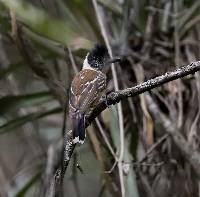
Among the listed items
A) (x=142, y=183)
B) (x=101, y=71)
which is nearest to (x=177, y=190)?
(x=142, y=183)

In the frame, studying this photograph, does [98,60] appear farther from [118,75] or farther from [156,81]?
[156,81]

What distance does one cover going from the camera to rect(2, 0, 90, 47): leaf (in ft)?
8.46

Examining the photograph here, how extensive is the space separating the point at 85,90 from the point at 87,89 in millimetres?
25

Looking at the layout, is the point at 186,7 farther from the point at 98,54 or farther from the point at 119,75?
the point at 98,54

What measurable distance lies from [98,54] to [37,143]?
1063 millimetres

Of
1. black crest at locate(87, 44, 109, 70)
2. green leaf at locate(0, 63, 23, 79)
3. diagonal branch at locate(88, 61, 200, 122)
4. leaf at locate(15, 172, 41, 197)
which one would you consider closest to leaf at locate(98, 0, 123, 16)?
green leaf at locate(0, 63, 23, 79)

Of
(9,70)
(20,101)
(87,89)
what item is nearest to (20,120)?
(20,101)

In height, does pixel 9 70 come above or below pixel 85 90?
above

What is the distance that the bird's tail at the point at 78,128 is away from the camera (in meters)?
1.77

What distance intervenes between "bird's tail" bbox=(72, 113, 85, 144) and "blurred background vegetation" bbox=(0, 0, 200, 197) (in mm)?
→ 443

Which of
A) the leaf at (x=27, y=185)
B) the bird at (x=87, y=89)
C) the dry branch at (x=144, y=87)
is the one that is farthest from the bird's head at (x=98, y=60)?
the leaf at (x=27, y=185)

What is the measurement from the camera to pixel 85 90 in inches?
81.0

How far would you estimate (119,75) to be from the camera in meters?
2.79

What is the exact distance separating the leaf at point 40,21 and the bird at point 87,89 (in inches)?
12.4
